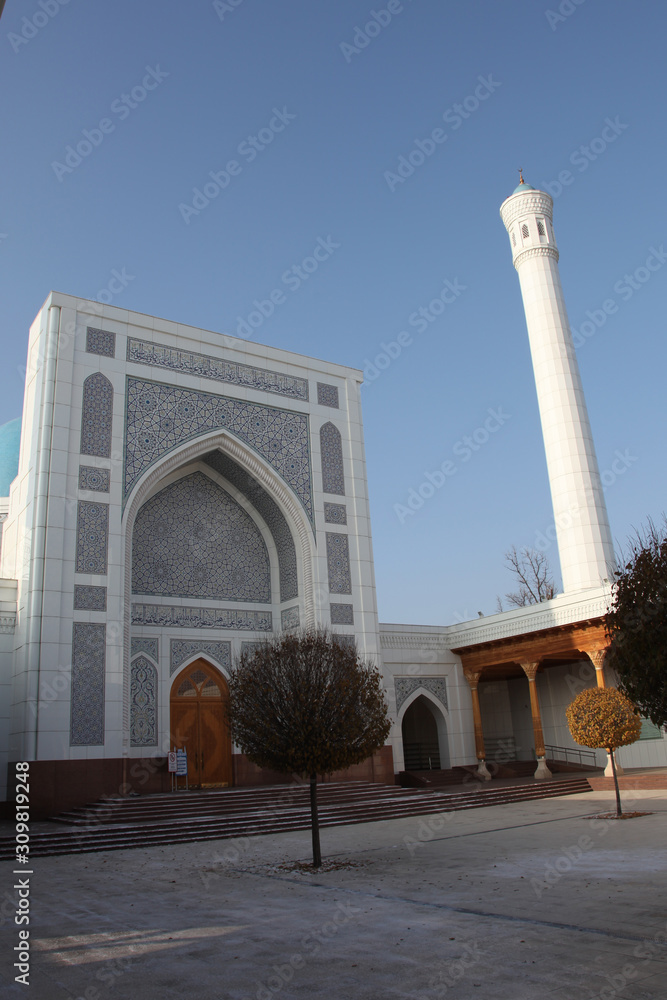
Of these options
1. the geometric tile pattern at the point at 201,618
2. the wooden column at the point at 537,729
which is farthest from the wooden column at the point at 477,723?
the geometric tile pattern at the point at 201,618

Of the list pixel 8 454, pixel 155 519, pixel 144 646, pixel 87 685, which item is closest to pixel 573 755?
pixel 144 646

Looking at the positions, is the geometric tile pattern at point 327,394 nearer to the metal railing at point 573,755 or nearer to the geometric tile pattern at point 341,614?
the geometric tile pattern at point 341,614

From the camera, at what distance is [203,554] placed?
57.0 ft

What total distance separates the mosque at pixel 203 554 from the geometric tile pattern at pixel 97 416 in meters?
0.04

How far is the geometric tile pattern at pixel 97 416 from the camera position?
15000mm

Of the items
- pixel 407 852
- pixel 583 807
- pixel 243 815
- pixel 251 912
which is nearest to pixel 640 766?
pixel 583 807

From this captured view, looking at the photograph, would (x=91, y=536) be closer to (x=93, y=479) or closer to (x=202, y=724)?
(x=93, y=479)

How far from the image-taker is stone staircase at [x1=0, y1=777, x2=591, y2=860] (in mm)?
11070

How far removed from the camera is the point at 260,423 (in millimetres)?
17547

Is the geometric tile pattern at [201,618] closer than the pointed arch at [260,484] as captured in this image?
No

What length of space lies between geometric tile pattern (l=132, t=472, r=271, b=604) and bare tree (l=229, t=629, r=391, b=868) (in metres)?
7.81

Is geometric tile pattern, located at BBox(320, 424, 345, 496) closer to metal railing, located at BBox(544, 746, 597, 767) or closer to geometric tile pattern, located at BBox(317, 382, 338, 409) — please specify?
geometric tile pattern, located at BBox(317, 382, 338, 409)

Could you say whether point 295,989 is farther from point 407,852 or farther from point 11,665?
point 11,665

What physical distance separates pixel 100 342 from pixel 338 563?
22.0ft
